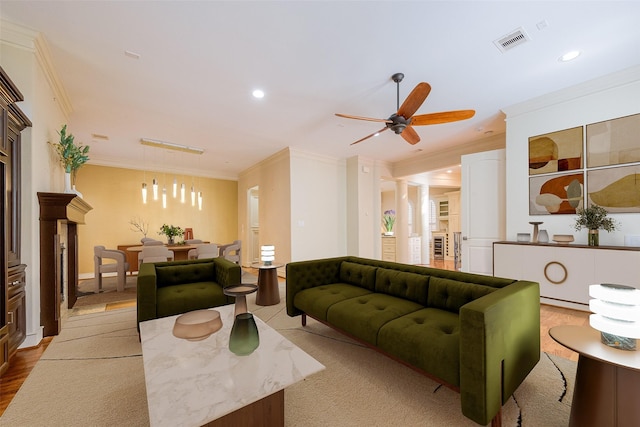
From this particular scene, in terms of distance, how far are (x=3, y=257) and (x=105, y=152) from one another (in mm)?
5282

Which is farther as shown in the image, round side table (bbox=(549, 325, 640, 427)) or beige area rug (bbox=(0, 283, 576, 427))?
beige area rug (bbox=(0, 283, 576, 427))

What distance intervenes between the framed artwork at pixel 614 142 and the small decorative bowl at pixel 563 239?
3.10ft

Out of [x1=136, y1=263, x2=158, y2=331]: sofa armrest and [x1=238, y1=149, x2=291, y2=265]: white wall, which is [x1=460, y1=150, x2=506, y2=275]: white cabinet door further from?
[x1=136, y1=263, x2=158, y2=331]: sofa armrest

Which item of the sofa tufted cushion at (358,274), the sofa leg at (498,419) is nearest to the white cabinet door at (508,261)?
the sofa tufted cushion at (358,274)

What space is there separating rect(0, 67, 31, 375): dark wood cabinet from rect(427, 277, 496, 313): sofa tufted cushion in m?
3.39

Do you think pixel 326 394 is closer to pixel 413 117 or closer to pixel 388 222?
pixel 413 117

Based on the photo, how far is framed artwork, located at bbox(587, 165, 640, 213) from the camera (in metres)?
2.98

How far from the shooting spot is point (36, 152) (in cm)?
259

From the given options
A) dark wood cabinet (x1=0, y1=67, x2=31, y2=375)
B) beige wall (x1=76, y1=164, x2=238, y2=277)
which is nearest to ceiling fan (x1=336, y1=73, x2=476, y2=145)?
dark wood cabinet (x1=0, y1=67, x2=31, y2=375)

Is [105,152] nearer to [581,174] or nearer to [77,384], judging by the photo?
[77,384]

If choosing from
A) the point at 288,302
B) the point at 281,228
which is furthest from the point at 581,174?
the point at 281,228

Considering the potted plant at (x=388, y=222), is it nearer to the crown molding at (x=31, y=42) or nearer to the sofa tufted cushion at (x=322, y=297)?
the sofa tufted cushion at (x=322, y=297)

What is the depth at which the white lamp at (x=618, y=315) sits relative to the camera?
1.20 metres

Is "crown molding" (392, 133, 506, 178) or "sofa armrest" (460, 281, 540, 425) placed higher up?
"crown molding" (392, 133, 506, 178)
